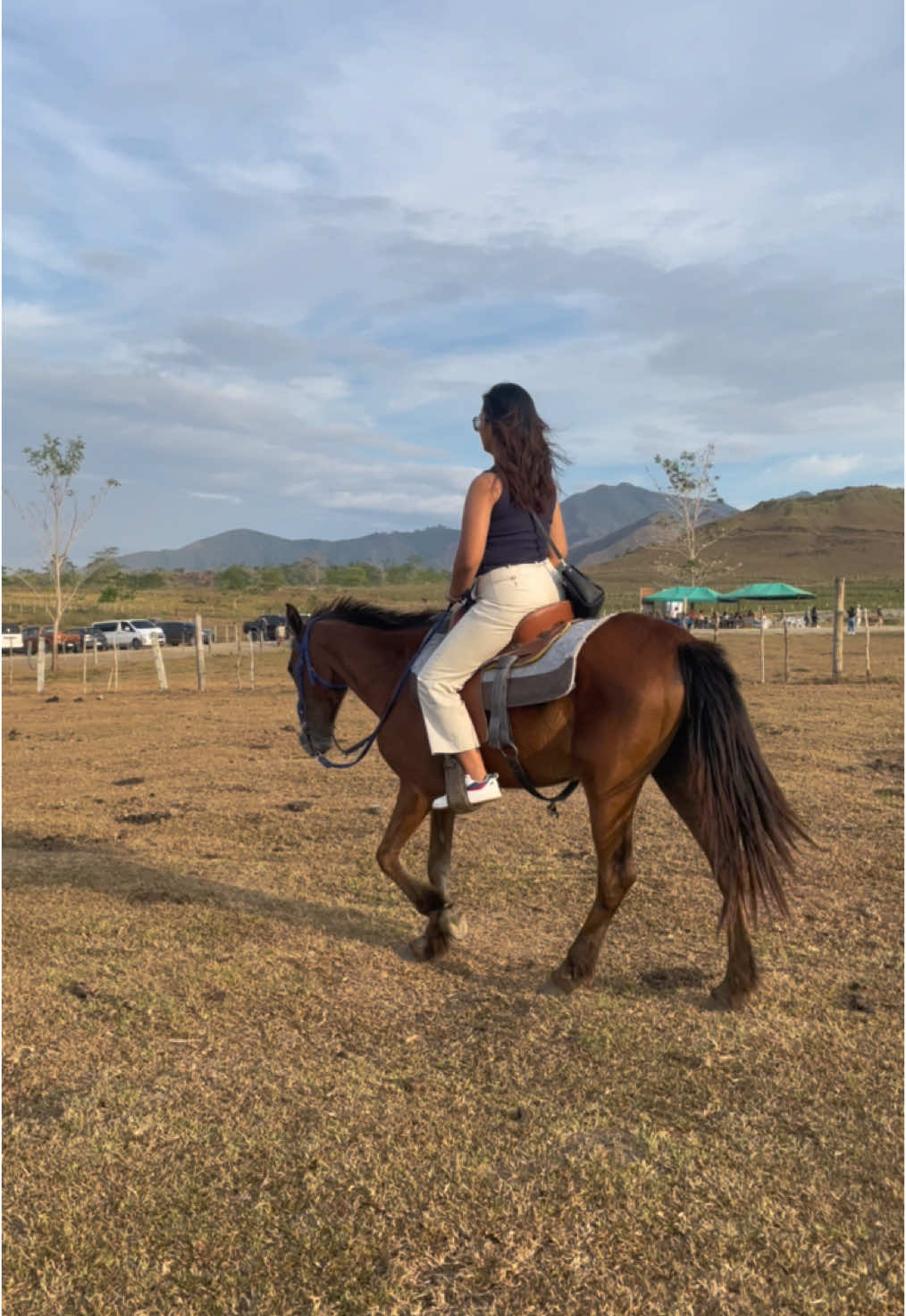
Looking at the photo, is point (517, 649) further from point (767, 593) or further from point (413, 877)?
point (767, 593)

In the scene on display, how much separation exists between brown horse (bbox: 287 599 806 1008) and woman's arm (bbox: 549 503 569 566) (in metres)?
0.44

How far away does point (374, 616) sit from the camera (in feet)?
17.5

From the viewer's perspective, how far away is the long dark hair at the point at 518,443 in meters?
4.17

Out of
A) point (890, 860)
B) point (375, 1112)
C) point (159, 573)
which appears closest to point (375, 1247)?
point (375, 1112)

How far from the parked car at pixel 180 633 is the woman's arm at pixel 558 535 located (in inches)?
1745

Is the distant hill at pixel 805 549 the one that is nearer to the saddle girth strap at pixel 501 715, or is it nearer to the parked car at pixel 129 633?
the parked car at pixel 129 633

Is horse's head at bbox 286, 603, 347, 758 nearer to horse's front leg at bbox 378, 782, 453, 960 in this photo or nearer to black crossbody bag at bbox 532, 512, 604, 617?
horse's front leg at bbox 378, 782, 453, 960

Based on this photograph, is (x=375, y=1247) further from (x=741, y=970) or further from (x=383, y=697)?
(x=383, y=697)

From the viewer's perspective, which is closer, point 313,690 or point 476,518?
point 476,518

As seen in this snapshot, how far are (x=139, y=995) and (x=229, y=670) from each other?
24785 mm

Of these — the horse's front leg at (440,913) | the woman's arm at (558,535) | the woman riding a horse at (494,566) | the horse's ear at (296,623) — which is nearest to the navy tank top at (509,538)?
the woman riding a horse at (494,566)

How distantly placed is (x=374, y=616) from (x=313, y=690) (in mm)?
652

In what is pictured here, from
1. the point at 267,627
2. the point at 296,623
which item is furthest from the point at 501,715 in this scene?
the point at 267,627

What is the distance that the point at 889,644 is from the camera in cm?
3516
